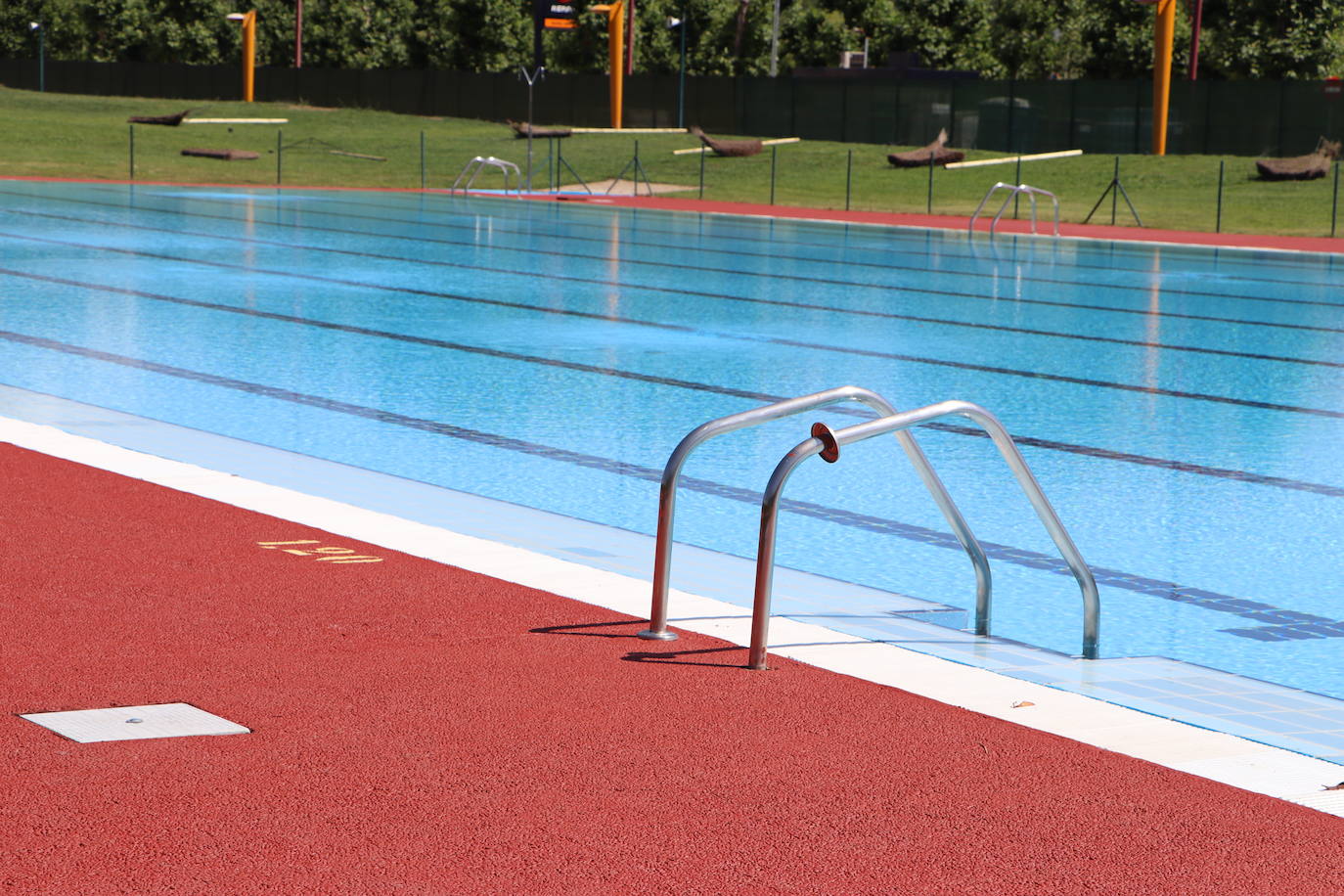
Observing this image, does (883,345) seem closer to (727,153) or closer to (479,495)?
(479,495)

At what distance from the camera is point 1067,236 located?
95.9ft

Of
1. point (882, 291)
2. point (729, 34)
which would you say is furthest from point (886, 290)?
point (729, 34)

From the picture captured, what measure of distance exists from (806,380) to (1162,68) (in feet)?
105

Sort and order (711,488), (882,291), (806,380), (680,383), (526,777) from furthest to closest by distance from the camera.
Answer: (882,291), (806,380), (680,383), (711,488), (526,777)

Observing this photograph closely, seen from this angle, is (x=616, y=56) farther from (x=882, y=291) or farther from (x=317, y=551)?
(x=317, y=551)

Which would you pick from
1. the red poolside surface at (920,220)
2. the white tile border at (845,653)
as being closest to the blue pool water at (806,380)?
the white tile border at (845,653)

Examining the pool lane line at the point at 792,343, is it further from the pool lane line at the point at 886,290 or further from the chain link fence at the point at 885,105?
the chain link fence at the point at 885,105

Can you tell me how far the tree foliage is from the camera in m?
52.4

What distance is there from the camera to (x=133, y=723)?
4.52 m

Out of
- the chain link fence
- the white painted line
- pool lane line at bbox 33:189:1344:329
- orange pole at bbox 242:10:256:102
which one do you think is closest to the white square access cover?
pool lane line at bbox 33:189:1344:329

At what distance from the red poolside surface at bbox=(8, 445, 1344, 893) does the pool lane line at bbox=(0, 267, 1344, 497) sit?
4926 mm

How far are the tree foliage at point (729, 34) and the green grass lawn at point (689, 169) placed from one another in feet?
35.2

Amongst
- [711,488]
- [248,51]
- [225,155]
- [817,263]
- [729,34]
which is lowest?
[711,488]

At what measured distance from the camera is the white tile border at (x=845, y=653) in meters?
4.53
